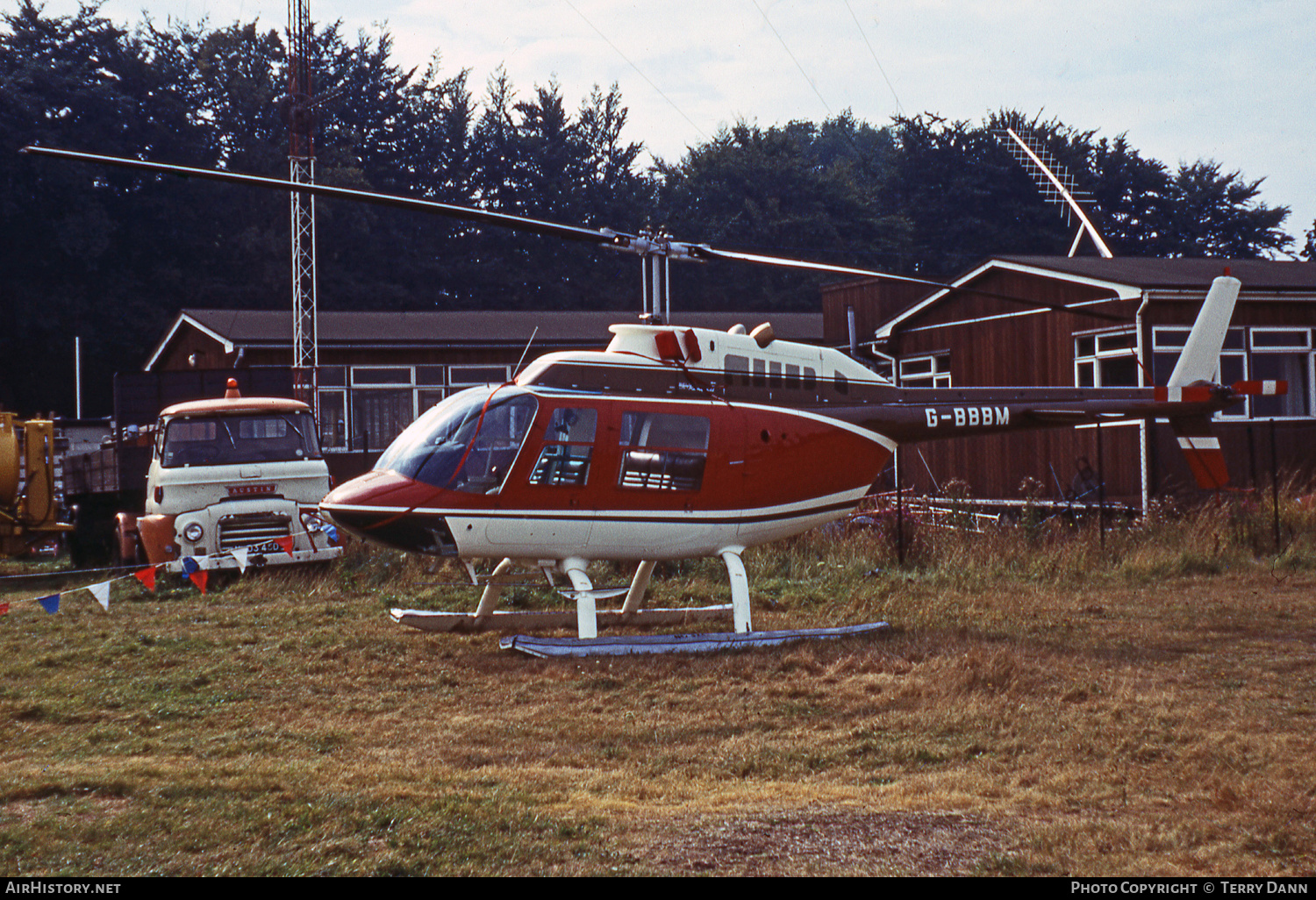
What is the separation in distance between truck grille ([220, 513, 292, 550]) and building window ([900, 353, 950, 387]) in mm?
13951

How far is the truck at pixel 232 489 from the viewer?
13961mm

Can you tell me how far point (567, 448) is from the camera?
9883 millimetres

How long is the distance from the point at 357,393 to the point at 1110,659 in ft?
66.4

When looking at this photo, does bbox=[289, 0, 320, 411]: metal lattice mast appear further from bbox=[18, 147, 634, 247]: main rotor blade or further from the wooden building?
bbox=[18, 147, 634, 247]: main rotor blade

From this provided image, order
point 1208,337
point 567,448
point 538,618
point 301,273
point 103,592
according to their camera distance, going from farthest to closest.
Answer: point 301,273 < point 1208,337 < point 538,618 < point 103,592 < point 567,448

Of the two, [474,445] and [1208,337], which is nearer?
[474,445]

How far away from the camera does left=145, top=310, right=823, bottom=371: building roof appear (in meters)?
25.5

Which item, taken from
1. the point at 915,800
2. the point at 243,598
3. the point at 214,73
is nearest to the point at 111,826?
the point at 915,800

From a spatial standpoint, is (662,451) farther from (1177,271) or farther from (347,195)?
(1177,271)

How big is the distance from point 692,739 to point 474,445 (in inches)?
144

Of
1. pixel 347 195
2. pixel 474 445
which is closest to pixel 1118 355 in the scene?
pixel 474 445

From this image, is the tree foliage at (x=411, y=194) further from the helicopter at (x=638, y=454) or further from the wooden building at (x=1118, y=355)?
the helicopter at (x=638, y=454)

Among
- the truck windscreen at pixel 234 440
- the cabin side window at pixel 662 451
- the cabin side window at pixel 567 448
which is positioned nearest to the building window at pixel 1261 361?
the cabin side window at pixel 662 451

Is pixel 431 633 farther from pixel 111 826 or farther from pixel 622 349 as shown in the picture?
pixel 111 826
